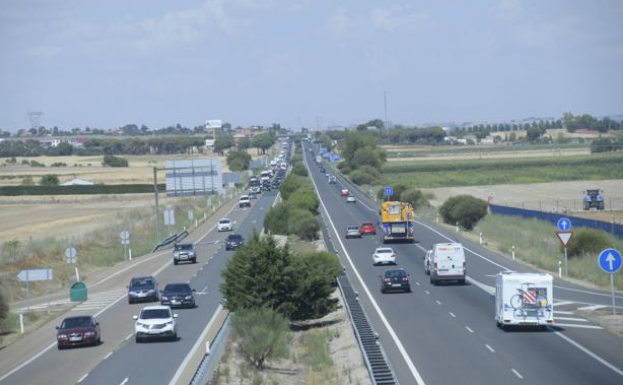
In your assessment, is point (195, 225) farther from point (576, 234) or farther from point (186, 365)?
point (186, 365)

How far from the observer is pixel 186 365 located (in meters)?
28.2

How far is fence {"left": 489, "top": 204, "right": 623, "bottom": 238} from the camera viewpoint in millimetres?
62556

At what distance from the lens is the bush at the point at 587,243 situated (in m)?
54.5

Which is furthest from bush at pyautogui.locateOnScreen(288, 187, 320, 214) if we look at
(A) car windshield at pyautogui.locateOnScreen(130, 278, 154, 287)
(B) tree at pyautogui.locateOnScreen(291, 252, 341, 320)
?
(B) tree at pyautogui.locateOnScreen(291, 252, 341, 320)

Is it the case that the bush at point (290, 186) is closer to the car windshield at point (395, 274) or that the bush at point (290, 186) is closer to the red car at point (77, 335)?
the car windshield at point (395, 274)

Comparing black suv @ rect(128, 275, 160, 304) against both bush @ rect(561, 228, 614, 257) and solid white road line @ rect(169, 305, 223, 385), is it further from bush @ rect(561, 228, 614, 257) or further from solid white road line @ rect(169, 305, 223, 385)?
bush @ rect(561, 228, 614, 257)

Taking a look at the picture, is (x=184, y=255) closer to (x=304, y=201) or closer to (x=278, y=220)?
(x=278, y=220)

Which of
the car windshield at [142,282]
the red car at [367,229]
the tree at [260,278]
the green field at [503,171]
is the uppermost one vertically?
the tree at [260,278]

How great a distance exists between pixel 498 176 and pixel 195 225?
230ft

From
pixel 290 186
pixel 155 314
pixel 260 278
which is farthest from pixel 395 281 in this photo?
pixel 290 186

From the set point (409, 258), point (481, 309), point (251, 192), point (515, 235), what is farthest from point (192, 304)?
point (251, 192)

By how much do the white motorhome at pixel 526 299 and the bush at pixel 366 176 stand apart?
120272 mm

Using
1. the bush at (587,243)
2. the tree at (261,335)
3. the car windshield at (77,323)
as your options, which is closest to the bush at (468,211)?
the bush at (587,243)

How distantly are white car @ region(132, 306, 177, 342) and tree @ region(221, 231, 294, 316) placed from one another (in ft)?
6.85
